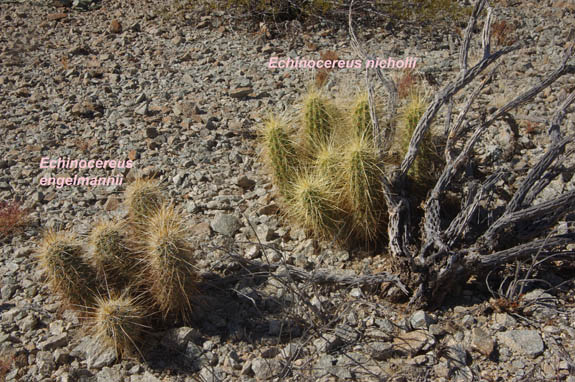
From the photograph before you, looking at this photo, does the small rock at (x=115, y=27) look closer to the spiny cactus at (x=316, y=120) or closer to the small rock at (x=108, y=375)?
the spiny cactus at (x=316, y=120)

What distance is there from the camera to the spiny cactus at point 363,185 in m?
3.39

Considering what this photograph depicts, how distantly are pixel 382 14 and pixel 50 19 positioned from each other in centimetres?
440

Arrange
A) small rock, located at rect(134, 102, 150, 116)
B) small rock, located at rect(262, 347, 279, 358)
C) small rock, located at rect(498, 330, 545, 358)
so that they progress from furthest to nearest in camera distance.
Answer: small rock, located at rect(134, 102, 150, 116) → small rock, located at rect(262, 347, 279, 358) → small rock, located at rect(498, 330, 545, 358)

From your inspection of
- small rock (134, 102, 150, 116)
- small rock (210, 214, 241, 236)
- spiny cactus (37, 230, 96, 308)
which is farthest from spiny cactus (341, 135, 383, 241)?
small rock (134, 102, 150, 116)

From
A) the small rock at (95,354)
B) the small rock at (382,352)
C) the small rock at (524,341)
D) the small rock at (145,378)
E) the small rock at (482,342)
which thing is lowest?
the small rock at (95,354)

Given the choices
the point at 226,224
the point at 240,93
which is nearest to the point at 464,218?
the point at 226,224

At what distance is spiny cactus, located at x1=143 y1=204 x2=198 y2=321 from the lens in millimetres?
3006

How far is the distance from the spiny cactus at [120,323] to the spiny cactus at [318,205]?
1.19 metres

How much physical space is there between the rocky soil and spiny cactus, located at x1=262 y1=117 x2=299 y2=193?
397 mm

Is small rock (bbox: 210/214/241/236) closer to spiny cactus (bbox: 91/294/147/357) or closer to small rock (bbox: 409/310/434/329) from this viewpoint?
spiny cactus (bbox: 91/294/147/357)

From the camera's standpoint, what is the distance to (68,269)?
10.1 feet

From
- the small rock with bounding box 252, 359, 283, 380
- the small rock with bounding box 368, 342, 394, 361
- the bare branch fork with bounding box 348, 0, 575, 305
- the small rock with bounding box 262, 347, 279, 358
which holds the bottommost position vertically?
the small rock with bounding box 262, 347, 279, 358

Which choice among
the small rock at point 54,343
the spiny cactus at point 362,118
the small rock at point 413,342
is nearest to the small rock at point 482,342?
the small rock at point 413,342

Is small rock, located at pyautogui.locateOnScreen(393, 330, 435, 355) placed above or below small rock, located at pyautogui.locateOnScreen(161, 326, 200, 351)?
above
